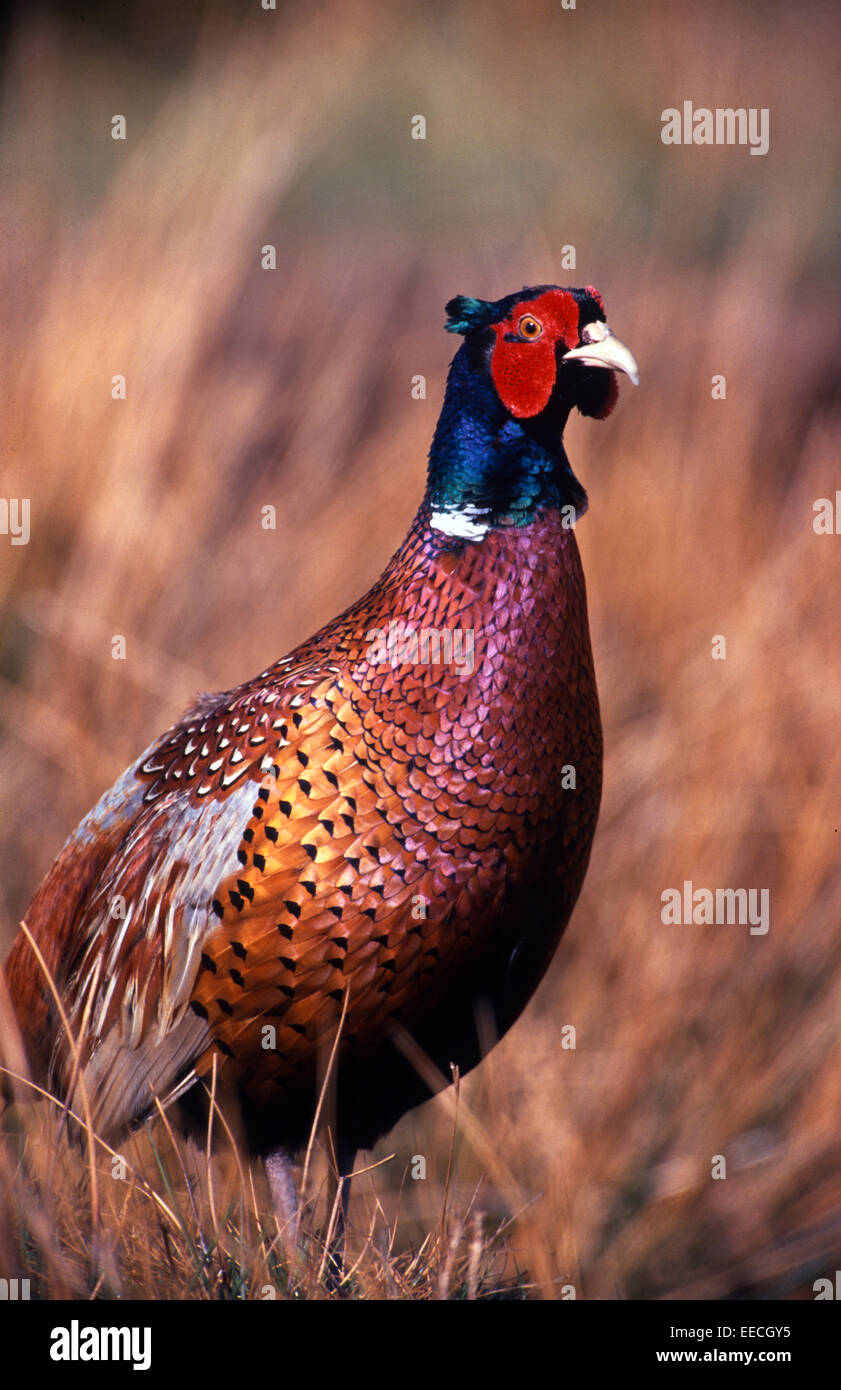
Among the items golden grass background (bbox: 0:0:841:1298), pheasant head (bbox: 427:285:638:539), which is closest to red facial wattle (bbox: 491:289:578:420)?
pheasant head (bbox: 427:285:638:539)

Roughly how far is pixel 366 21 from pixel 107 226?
74cm

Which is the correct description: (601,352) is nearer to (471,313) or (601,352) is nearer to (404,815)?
(471,313)

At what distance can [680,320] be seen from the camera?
3.23 m

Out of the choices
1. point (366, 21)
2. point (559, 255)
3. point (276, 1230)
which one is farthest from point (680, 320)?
point (276, 1230)

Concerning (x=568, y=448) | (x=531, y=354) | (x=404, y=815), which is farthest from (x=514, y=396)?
(x=568, y=448)

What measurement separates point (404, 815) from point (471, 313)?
81 cm

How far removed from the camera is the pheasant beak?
209 centimetres

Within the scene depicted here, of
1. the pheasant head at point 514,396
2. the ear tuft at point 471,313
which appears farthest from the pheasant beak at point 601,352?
the ear tuft at point 471,313

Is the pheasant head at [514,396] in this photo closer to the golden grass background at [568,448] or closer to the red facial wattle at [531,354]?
the red facial wattle at [531,354]

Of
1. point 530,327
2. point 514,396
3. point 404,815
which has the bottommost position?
point 404,815

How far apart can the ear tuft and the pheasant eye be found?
5 cm

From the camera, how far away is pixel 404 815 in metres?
2.04

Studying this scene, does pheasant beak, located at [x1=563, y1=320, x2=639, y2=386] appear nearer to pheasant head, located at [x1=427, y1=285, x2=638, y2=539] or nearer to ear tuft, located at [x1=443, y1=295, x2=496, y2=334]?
pheasant head, located at [x1=427, y1=285, x2=638, y2=539]
